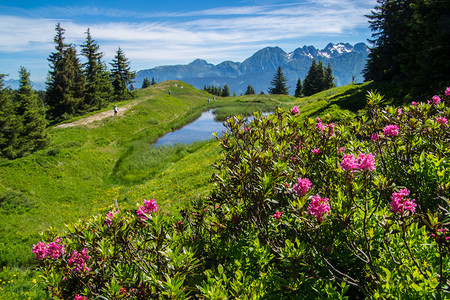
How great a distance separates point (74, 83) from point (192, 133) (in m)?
26.3

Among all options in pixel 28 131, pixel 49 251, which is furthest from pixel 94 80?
pixel 49 251

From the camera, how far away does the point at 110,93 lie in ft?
177

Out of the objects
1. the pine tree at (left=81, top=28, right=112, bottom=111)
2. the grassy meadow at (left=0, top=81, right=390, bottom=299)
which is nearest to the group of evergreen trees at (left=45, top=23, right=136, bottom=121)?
the pine tree at (left=81, top=28, right=112, bottom=111)

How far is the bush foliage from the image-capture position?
238cm

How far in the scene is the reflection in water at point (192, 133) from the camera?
30956mm

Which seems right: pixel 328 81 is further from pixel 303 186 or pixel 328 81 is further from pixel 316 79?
pixel 303 186

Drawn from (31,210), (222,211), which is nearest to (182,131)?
(31,210)

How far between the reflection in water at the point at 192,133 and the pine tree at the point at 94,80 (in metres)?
20.7

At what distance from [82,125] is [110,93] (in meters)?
23.2

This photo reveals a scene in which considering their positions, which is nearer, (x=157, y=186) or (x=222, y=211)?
(x=222, y=211)

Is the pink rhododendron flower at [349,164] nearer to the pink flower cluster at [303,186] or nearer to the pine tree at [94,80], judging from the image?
the pink flower cluster at [303,186]

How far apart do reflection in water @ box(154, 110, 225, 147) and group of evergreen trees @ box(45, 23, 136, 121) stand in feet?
69.7

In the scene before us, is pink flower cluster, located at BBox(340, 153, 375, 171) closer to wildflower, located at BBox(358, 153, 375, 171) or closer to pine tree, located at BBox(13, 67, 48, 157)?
wildflower, located at BBox(358, 153, 375, 171)

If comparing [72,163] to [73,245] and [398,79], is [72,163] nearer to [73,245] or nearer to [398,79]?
[73,245]
